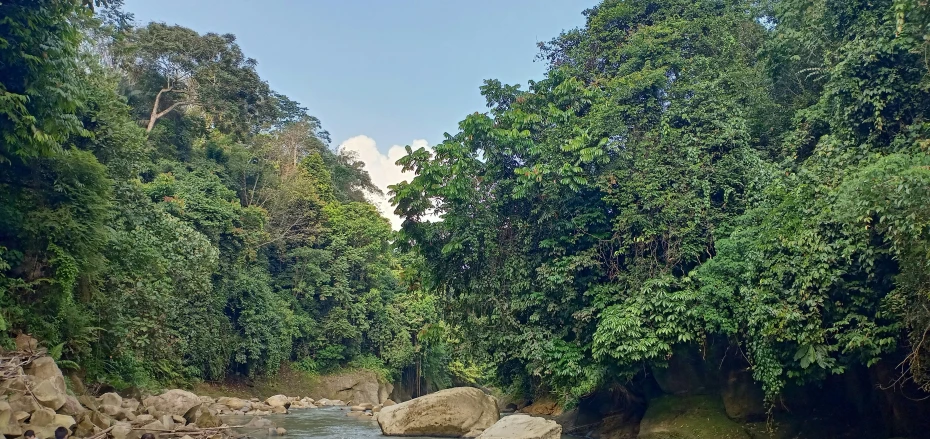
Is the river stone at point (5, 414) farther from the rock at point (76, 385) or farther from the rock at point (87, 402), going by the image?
the rock at point (76, 385)

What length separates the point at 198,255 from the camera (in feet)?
64.4

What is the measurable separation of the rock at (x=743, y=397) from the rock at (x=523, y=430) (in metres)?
3.74

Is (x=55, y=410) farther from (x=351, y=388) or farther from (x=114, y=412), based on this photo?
(x=351, y=388)

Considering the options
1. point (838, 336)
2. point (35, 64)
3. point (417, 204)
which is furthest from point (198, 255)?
point (838, 336)

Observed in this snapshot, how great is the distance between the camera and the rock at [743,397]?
12.5m

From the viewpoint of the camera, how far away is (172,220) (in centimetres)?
1889

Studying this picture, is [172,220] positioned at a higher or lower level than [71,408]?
higher

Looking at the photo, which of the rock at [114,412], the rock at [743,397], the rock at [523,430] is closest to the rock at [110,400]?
the rock at [114,412]

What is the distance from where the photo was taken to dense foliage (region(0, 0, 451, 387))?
34.9ft

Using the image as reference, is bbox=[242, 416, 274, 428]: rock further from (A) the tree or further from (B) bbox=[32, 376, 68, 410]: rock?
(A) the tree

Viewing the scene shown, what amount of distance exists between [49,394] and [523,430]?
7.78 metres

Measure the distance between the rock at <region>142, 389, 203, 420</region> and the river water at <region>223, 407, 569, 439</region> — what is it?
1.52 metres

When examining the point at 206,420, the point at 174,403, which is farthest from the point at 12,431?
the point at 174,403

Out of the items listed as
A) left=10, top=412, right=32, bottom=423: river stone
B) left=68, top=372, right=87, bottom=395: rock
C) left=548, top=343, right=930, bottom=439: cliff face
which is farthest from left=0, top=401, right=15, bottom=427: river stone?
left=548, top=343, right=930, bottom=439: cliff face
